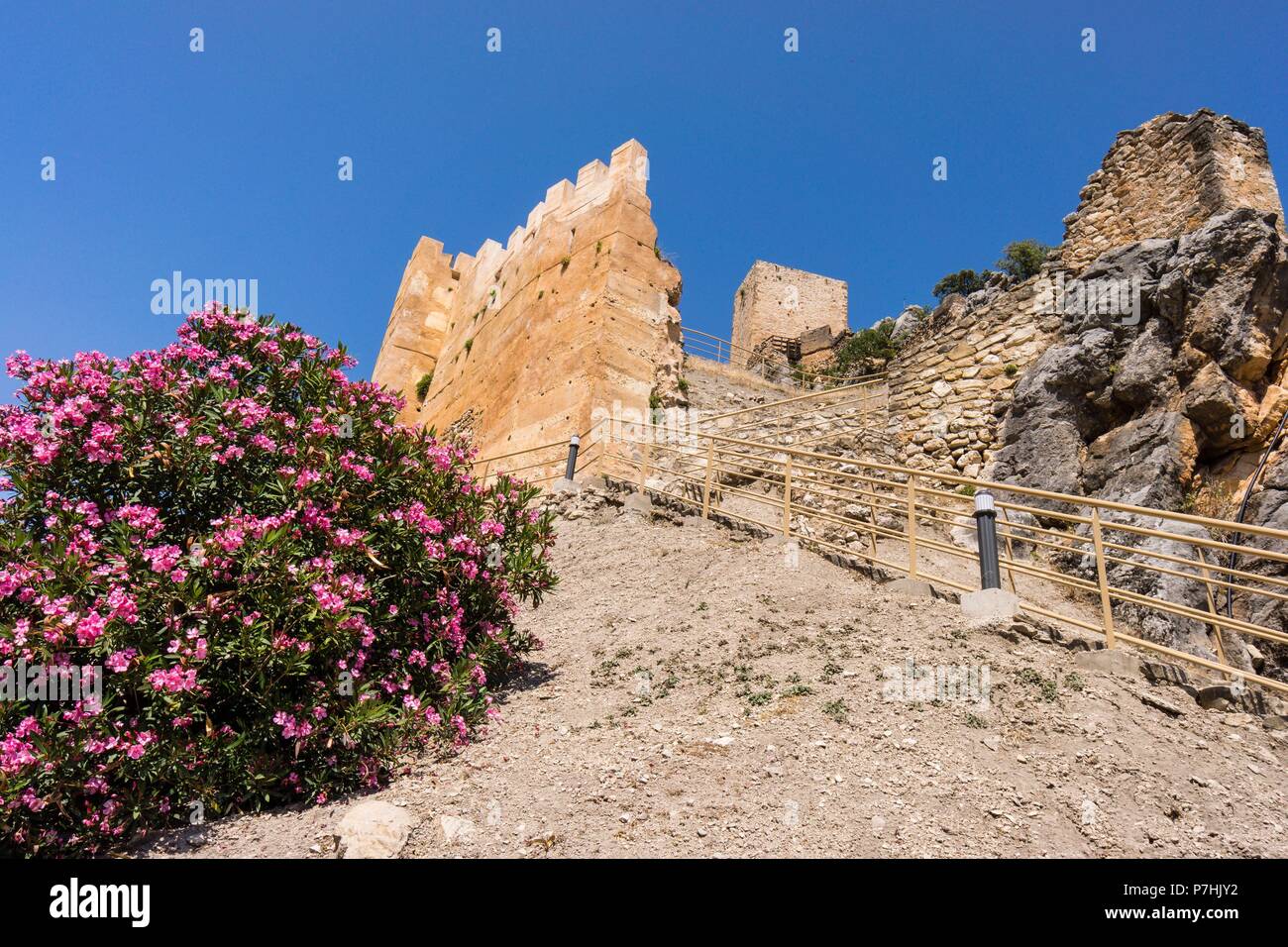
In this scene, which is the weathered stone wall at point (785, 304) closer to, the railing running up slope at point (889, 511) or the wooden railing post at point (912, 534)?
the railing running up slope at point (889, 511)

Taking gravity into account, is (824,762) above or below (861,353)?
below

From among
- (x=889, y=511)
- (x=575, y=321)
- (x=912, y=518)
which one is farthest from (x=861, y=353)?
(x=912, y=518)

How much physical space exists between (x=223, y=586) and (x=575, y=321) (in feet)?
32.1

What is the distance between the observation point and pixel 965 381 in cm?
1278

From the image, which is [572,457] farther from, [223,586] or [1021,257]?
[1021,257]

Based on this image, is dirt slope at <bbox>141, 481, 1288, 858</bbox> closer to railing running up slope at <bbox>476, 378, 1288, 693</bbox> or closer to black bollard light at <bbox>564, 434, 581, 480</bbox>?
railing running up slope at <bbox>476, 378, 1288, 693</bbox>

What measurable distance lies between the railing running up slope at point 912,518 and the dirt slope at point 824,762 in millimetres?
827

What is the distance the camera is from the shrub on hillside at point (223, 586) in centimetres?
382

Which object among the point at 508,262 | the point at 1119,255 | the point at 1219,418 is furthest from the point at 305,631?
the point at 508,262

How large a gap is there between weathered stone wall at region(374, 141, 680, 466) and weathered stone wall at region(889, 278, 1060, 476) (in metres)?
4.16

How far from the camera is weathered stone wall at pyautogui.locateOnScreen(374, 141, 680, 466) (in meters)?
12.9

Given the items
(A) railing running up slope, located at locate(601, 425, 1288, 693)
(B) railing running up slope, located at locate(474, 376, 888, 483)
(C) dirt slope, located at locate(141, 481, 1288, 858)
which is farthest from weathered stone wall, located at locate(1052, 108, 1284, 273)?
(C) dirt slope, located at locate(141, 481, 1288, 858)

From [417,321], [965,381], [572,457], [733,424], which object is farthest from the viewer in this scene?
[417,321]
